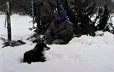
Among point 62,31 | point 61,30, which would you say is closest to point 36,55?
point 62,31

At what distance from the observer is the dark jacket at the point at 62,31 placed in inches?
385

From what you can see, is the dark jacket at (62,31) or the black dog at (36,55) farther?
the dark jacket at (62,31)

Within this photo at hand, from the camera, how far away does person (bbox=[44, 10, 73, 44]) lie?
9.80 meters

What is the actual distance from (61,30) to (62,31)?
0.16 meters

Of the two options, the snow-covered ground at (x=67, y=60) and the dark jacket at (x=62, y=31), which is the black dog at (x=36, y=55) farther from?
the dark jacket at (x=62, y=31)

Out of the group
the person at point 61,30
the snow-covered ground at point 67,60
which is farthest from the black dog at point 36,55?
the person at point 61,30

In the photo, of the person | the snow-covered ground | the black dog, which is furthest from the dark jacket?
the black dog

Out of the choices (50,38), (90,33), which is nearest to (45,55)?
(50,38)

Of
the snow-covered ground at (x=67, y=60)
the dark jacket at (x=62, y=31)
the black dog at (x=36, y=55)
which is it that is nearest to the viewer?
the snow-covered ground at (x=67, y=60)

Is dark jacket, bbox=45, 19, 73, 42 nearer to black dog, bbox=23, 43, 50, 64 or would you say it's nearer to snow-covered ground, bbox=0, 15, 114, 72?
snow-covered ground, bbox=0, 15, 114, 72

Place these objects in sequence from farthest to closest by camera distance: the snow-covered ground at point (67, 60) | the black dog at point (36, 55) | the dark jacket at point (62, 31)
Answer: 1. the dark jacket at point (62, 31)
2. the black dog at point (36, 55)
3. the snow-covered ground at point (67, 60)

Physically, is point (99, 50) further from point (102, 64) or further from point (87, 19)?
point (87, 19)

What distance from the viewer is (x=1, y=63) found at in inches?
283

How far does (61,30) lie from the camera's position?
998 cm
